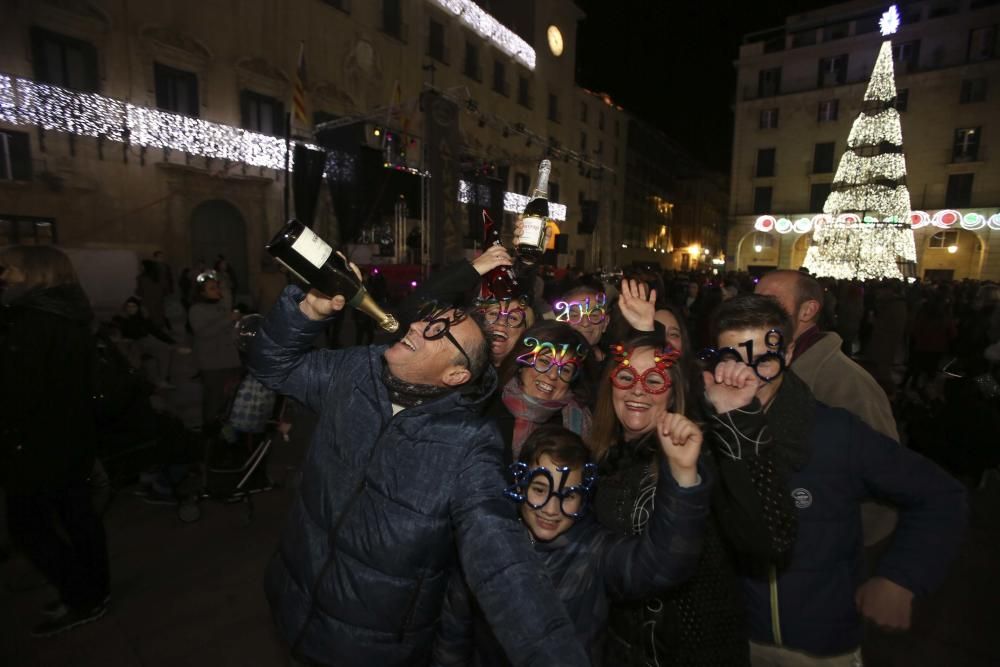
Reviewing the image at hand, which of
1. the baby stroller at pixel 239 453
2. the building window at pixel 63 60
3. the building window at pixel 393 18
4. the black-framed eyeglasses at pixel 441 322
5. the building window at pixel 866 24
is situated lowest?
the baby stroller at pixel 239 453

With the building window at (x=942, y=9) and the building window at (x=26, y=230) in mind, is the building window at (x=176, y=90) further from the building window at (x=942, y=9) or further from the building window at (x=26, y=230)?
the building window at (x=942, y=9)

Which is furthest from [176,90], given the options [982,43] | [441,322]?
[982,43]

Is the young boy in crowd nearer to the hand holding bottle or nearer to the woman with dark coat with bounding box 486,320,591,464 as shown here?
the woman with dark coat with bounding box 486,320,591,464

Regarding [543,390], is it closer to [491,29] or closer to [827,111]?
[491,29]

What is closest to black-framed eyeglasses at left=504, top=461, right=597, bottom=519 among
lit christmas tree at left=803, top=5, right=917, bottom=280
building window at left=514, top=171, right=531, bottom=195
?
lit christmas tree at left=803, top=5, right=917, bottom=280

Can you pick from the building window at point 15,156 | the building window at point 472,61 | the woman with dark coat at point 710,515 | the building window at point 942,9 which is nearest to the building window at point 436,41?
the building window at point 472,61

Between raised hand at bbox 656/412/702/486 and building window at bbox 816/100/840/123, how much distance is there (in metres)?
38.8

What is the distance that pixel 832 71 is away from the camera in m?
31.5

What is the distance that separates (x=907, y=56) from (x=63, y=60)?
40.1 meters

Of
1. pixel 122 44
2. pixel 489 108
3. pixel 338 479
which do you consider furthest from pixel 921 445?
pixel 489 108

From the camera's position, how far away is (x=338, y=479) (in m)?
1.62

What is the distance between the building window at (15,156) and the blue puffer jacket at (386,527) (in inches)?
546

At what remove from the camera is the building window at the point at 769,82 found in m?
33.4

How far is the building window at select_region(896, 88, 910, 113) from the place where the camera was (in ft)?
97.5
